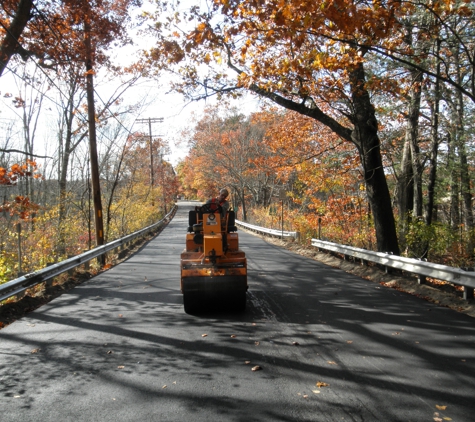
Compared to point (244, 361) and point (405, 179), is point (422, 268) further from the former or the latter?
point (405, 179)

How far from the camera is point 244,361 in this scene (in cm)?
532

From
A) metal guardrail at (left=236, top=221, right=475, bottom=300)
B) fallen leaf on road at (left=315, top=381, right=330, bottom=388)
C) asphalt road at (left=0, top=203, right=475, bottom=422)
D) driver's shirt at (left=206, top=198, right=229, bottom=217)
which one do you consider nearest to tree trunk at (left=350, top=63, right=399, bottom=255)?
metal guardrail at (left=236, top=221, right=475, bottom=300)

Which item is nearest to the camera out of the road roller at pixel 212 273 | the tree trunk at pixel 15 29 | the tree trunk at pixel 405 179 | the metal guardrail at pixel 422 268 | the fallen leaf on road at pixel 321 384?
the fallen leaf on road at pixel 321 384

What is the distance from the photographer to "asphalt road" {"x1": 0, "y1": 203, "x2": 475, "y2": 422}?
407 cm

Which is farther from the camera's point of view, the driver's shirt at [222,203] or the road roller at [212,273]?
the driver's shirt at [222,203]

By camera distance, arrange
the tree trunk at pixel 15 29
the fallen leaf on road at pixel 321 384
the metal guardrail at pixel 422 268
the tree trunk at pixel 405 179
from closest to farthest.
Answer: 1. the fallen leaf on road at pixel 321 384
2. the metal guardrail at pixel 422 268
3. the tree trunk at pixel 15 29
4. the tree trunk at pixel 405 179

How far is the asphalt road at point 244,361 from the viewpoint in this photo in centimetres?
407

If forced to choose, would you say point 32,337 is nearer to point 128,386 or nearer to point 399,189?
point 128,386

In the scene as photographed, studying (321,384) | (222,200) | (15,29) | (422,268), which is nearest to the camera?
(321,384)

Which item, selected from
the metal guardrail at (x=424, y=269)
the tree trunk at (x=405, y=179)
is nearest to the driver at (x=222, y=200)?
the metal guardrail at (x=424, y=269)

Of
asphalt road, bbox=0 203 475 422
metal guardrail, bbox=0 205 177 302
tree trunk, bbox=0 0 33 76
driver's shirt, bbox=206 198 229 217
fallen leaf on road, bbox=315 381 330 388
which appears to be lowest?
asphalt road, bbox=0 203 475 422

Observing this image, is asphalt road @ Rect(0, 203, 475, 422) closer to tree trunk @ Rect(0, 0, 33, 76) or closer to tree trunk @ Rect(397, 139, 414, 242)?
tree trunk @ Rect(0, 0, 33, 76)

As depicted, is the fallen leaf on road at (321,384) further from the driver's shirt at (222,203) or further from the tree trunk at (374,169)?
the tree trunk at (374,169)

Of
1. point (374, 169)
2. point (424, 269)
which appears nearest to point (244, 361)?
point (424, 269)
